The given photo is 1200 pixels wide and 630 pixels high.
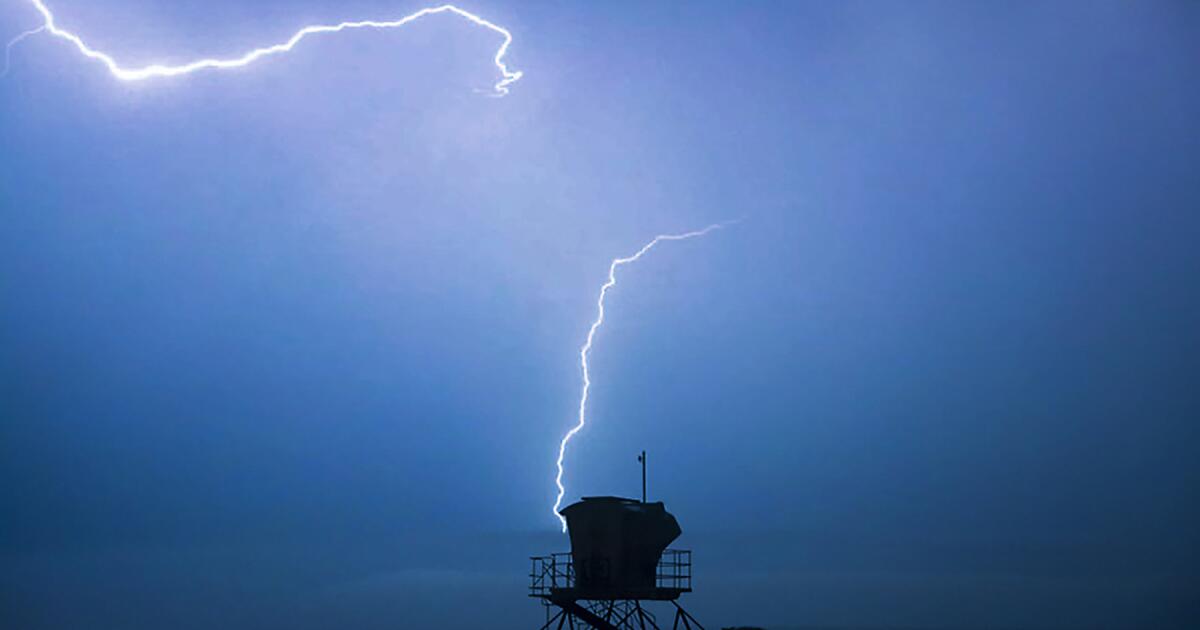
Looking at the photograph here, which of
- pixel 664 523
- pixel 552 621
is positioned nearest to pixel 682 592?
pixel 664 523

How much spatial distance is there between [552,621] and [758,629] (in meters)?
5.14

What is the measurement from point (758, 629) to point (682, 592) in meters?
2.31

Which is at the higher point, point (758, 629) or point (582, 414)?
point (582, 414)

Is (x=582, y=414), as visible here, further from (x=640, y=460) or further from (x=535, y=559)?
(x=535, y=559)

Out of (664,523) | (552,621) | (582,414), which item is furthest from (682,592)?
(582,414)

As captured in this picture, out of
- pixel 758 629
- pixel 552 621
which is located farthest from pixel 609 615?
pixel 758 629

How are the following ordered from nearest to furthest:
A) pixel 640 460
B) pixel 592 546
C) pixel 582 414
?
pixel 592 546 → pixel 640 460 → pixel 582 414

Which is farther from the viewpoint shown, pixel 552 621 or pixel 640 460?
pixel 640 460

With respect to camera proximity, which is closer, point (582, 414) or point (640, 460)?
point (640, 460)

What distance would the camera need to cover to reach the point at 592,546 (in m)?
27.0

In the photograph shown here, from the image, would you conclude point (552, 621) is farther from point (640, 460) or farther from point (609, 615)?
point (640, 460)

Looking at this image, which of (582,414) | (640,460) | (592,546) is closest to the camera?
(592,546)

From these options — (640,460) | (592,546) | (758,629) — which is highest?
(640,460)

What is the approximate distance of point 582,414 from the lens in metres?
33.9
